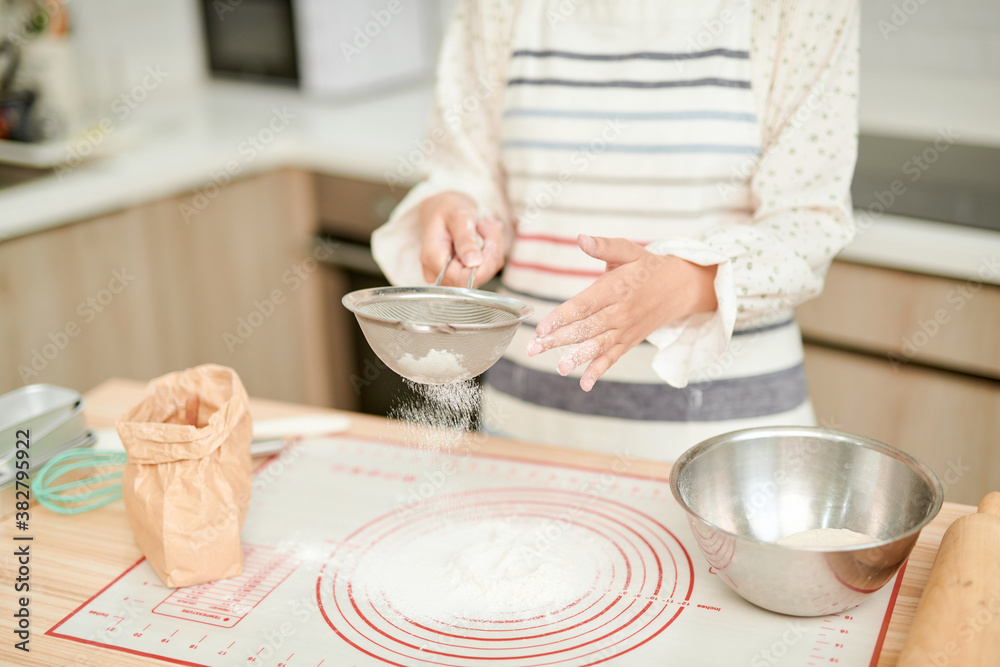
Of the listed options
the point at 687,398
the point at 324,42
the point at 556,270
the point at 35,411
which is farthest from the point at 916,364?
the point at 324,42

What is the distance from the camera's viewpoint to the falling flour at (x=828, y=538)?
76 cm

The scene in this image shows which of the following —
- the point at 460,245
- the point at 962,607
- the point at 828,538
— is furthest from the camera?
the point at 460,245

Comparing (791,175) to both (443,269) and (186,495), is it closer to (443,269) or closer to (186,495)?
(443,269)

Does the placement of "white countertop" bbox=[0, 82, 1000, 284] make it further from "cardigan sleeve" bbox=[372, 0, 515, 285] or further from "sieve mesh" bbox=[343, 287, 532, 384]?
"sieve mesh" bbox=[343, 287, 532, 384]

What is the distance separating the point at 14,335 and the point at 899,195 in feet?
4.62

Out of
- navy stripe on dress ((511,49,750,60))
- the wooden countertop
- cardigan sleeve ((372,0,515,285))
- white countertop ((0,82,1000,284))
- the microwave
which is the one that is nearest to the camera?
the wooden countertop

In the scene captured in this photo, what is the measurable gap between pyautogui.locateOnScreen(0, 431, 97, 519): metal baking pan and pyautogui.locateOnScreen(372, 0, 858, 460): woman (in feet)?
1.31

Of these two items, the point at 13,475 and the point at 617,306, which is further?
the point at 13,475

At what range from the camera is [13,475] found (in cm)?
95

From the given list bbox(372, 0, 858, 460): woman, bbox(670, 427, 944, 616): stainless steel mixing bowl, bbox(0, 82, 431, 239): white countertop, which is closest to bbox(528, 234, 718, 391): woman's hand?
bbox(372, 0, 858, 460): woman

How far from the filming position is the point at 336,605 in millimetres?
780

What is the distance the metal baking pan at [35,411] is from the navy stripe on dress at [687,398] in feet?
1.79

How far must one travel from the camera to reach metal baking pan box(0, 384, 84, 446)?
3.17 ft

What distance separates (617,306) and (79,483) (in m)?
0.56
